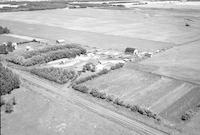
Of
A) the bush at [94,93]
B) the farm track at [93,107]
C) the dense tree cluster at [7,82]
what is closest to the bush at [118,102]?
the farm track at [93,107]

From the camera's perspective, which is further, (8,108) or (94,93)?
(94,93)

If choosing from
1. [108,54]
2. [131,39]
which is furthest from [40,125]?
[131,39]

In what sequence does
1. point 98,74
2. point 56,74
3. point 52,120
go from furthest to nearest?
1. point 98,74
2. point 56,74
3. point 52,120

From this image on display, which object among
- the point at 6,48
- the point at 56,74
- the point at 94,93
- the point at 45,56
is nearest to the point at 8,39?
the point at 6,48

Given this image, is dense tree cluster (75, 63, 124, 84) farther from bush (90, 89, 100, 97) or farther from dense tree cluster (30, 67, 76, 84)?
bush (90, 89, 100, 97)

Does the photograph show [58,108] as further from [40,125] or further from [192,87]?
[192,87]

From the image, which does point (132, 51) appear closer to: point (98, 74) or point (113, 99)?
point (98, 74)

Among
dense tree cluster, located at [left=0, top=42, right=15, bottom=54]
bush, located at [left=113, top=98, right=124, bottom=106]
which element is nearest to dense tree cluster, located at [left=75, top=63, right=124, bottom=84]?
bush, located at [left=113, top=98, right=124, bottom=106]
